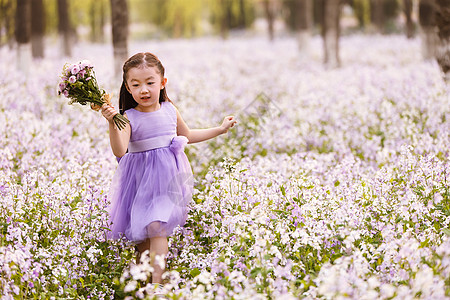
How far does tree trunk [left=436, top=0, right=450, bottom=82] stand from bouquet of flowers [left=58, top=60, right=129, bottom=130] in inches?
327

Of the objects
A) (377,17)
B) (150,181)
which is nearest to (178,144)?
(150,181)

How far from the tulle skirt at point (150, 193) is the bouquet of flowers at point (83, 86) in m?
0.45

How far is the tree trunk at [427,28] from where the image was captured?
15.4m

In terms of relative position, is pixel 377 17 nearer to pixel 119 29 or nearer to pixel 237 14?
pixel 237 14

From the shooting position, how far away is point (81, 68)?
4.27 metres

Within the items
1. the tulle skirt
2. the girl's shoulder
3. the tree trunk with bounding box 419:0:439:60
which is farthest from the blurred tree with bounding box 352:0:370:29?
the tulle skirt

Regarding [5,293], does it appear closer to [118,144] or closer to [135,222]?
[135,222]

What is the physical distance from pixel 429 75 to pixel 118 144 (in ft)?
32.8

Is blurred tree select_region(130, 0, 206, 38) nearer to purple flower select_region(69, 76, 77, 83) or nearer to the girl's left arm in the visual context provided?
the girl's left arm

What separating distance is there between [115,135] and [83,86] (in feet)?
1.64

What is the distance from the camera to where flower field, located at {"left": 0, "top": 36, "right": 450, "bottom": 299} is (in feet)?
11.9

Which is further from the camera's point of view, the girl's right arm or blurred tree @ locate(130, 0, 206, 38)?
blurred tree @ locate(130, 0, 206, 38)

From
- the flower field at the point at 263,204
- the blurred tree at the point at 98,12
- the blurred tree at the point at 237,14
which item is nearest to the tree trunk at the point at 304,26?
the flower field at the point at 263,204

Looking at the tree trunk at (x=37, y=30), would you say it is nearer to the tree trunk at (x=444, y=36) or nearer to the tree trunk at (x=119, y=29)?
Answer: the tree trunk at (x=119, y=29)
